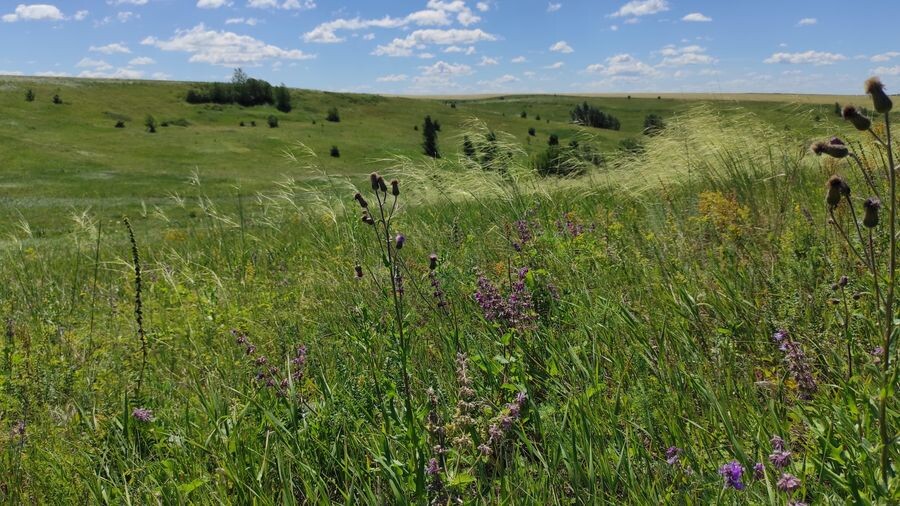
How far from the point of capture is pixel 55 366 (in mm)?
2900

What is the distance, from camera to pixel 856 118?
1.13 metres

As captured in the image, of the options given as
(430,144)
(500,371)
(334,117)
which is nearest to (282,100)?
(334,117)

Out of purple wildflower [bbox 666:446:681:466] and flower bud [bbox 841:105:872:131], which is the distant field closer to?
purple wildflower [bbox 666:446:681:466]

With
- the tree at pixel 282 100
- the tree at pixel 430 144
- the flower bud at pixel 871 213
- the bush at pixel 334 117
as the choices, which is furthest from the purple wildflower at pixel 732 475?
the tree at pixel 282 100

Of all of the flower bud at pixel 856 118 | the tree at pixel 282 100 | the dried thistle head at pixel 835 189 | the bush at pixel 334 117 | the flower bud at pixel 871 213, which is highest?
the tree at pixel 282 100

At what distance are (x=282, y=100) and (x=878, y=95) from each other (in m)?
86.4

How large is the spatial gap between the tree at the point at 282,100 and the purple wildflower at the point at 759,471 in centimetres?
8367

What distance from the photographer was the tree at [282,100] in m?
80.4

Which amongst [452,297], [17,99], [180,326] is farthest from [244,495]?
[17,99]

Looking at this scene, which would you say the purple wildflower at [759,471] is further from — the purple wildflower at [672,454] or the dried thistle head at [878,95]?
the dried thistle head at [878,95]

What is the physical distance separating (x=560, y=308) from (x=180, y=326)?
2.21m

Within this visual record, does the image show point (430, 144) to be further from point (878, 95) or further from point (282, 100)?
point (282, 100)

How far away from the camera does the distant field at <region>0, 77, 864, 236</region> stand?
7.91 meters

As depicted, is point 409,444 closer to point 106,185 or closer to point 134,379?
point 134,379
